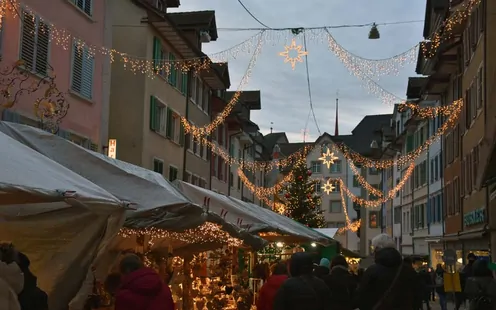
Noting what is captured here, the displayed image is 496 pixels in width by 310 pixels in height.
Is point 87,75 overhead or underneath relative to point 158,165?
overhead

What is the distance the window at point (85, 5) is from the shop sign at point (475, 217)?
14.6 meters

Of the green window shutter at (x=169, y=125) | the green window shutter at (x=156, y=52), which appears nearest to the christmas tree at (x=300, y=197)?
the green window shutter at (x=169, y=125)

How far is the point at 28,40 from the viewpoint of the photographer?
1631 cm

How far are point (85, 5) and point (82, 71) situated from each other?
1853 millimetres

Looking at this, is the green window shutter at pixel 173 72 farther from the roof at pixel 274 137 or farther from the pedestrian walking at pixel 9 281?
the roof at pixel 274 137

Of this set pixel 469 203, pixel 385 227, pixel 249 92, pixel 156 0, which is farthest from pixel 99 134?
pixel 385 227

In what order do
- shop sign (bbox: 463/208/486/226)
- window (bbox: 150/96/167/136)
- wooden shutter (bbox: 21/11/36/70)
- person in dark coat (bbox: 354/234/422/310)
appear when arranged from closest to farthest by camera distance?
person in dark coat (bbox: 354/234/422/310) → wooden shutter (bbox: 21/11/36/70) → shop sign (bbox: 463/208/486/226) → window (bbox: 150/96/167/136)

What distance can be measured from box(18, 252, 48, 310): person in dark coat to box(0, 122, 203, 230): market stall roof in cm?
242

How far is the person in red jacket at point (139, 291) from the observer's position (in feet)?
21.1

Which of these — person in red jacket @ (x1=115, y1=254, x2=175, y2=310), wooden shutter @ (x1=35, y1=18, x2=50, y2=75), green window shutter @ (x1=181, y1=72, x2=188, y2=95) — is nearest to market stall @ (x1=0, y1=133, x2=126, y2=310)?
person in red jacket @ (x1=115, y1=254, x2=175, y2=310)

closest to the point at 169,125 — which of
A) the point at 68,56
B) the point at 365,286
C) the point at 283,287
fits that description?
the point at 68,56

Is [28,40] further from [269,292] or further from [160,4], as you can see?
[160,4]

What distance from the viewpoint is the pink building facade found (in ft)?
51.9

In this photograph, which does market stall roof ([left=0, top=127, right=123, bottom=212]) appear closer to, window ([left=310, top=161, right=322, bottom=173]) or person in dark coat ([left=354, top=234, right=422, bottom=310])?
person in dark coat ([left=354, top=234, right=422, bottom=310])
